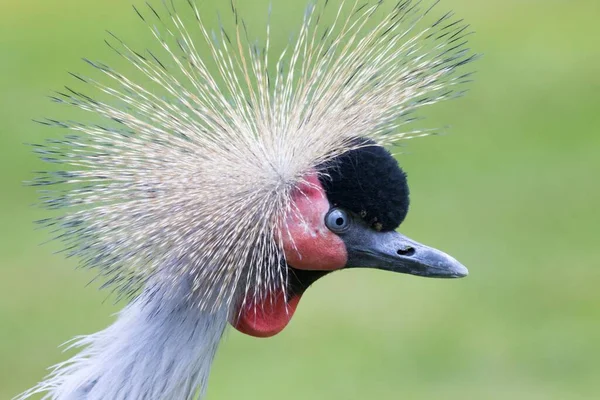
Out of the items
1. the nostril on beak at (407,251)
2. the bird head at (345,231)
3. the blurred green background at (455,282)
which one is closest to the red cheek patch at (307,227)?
the bird head at (345,231)

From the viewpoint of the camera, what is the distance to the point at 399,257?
173 centimetres

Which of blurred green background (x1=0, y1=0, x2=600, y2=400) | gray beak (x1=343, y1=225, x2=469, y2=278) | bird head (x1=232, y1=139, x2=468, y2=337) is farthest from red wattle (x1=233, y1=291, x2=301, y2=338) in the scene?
blurred green background (x1=0, y1=0, x2=600, y2=400)

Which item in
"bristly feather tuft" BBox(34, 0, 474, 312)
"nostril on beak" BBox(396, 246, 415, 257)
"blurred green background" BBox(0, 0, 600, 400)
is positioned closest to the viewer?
"bristly feather tuft" BBox(34, 0, 474, 312)

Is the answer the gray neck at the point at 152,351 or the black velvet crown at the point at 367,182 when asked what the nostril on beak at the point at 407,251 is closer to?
the black velvet crown at the point at 367,182

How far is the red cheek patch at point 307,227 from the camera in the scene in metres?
1.65

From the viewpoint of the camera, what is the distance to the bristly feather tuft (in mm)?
1619

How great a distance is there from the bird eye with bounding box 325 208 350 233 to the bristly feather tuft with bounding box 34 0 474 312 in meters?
0.07

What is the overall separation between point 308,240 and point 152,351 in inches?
11.5

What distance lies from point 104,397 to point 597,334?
8.72ft

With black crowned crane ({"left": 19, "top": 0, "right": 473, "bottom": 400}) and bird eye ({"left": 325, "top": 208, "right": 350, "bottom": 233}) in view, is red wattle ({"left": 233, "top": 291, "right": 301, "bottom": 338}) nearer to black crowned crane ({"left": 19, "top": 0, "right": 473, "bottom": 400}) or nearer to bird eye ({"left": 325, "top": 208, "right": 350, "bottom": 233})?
black crowned crane ({"left": 19, "top": 0, "right": 473, "bottom": 400})

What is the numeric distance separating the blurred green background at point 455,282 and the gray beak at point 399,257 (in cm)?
192

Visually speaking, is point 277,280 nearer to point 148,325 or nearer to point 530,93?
point 148,325

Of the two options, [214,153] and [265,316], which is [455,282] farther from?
[214,153]

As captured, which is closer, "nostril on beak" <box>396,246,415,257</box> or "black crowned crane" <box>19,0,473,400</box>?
"black crowned crane" <box>19,0,473,400</box>
